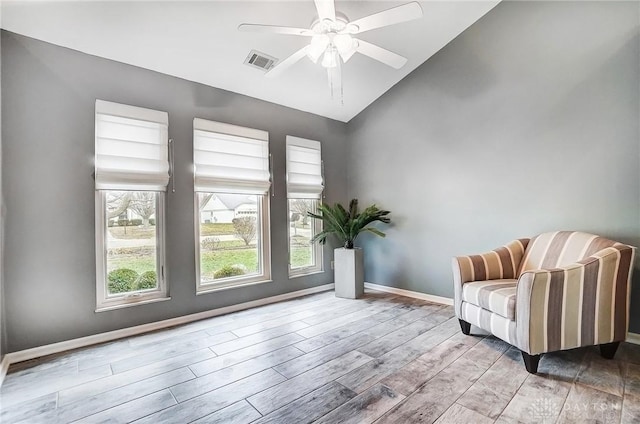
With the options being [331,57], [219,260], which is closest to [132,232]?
[219,260]

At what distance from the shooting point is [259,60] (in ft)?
9.88

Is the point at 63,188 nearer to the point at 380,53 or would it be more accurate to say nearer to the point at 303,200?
the point at 303,200

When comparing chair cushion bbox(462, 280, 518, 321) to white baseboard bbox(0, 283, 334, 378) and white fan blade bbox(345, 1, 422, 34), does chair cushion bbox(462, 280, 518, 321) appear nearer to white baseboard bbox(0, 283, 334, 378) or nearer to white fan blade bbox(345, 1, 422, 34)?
white fan blade bbox(345, 1, 422, 34)

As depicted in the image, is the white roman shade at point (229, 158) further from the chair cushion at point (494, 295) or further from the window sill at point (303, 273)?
the chair cushion at point (494, 295)

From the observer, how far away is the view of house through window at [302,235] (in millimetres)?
4051

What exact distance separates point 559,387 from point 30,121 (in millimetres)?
4131

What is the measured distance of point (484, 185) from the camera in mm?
3238

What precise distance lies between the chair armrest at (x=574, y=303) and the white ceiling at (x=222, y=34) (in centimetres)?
253

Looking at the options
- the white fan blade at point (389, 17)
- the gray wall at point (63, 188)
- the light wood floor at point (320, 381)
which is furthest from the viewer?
the gray wall at point (63, 188)

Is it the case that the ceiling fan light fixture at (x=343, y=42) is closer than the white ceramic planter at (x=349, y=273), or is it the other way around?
the ceiling fan light fixture at (x=343, y=42)

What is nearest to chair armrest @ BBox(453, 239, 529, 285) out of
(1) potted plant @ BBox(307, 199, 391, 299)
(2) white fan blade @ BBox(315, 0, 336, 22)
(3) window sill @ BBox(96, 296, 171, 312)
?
(1) potted plant @ BBox(307, 199, 391, 299)

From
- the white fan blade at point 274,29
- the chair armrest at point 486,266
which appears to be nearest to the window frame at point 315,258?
the chair armrest at point 486,266

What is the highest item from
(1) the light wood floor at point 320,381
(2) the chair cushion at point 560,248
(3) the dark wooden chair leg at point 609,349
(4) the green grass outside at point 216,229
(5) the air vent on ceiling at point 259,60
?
(5) the air vent on ceiling at point 259,60

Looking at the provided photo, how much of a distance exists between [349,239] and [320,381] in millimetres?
2140
